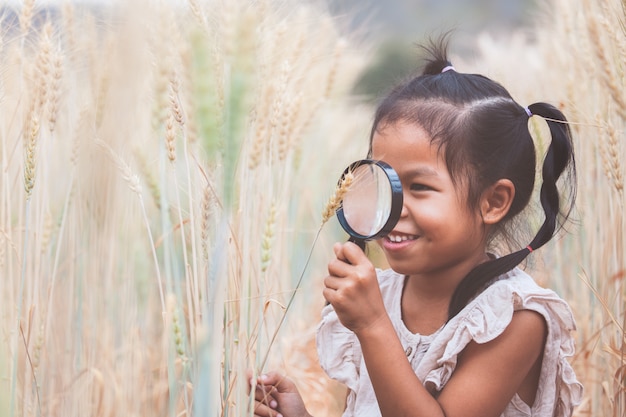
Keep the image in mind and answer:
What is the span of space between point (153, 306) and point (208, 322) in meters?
0.67

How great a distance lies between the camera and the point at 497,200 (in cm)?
142

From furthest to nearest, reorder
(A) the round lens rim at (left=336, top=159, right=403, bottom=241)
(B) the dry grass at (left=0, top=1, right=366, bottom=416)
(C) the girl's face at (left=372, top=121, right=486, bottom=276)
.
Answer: (C) the girl's face at (left=372, top=121, right=486, bottom=276), (A) the round lens rim at (left=336, top=159, right=403, bottom=241), (B) the dry grass at (left=0, top=1, right=366, bottom=416)

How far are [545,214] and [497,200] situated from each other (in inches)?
3.6

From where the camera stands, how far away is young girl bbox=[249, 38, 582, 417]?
4.07ft

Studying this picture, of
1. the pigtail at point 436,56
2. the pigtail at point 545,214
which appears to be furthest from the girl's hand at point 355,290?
the pigtail at point 436,56

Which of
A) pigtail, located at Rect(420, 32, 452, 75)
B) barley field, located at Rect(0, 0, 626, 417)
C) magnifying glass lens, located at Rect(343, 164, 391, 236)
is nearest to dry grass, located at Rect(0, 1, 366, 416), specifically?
barley field, located at Rect(0, 0, 626, 417)

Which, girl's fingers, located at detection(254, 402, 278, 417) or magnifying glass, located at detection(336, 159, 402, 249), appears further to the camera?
girl's fingers, located at detection(254, 402, 278, 417)

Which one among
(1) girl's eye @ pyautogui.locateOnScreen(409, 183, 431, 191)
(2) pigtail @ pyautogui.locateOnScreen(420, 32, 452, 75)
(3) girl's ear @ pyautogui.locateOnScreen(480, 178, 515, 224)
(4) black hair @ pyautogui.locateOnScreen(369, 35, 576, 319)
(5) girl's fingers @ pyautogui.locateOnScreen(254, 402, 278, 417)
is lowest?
(5) girl's fingers @ pyautogui.locateOnScreen(254, 402, 278, 417)

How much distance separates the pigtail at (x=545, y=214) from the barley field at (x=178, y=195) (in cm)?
7

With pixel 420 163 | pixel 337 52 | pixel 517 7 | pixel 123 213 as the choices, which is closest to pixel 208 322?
pixel 420 163

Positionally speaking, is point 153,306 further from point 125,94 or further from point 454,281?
point 454,281

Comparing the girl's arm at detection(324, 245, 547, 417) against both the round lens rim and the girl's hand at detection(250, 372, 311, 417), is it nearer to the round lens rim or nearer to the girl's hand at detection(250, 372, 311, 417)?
the round lens rim

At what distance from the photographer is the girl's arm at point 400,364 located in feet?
4.02

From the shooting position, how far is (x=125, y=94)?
142 cm
